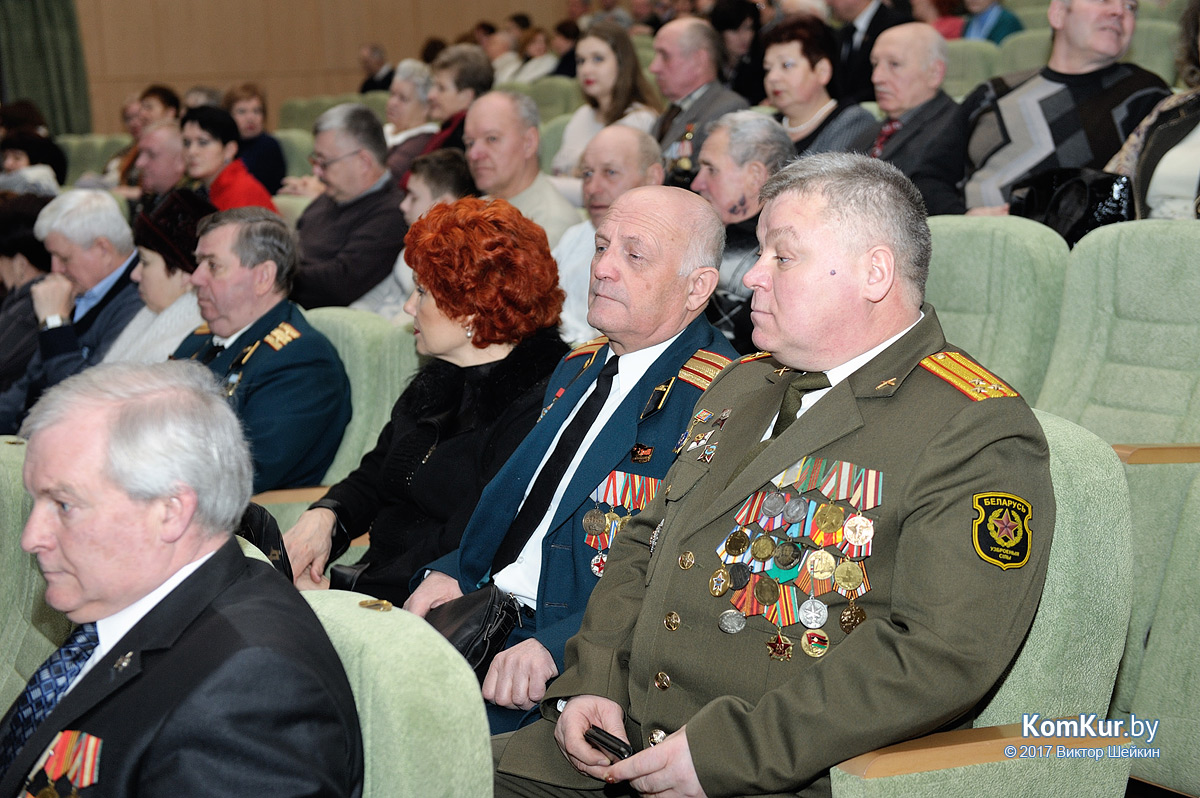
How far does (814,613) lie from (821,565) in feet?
0.20

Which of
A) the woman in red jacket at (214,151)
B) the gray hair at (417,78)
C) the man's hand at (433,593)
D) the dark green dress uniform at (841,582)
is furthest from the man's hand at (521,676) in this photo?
the gray hair at (417,78)

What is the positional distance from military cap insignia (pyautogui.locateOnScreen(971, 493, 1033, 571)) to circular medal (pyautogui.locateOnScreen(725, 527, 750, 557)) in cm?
30

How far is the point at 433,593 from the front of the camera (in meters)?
2.05

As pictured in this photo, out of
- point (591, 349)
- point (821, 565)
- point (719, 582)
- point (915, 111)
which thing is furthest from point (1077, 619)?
point (915, 111)

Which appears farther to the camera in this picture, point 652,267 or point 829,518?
point 652,267

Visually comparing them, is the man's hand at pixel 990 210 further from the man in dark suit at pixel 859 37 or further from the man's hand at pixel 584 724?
the man's hand at pixel 584 724

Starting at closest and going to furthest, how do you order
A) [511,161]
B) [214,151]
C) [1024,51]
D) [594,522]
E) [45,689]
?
[45,689] < [594,522] < [511,161] < [214,151] < [1024,51]

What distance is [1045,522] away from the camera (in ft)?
4.38

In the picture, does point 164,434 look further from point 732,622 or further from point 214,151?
point 214,151

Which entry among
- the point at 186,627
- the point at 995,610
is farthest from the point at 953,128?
the point at 186,627

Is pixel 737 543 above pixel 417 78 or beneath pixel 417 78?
beneath

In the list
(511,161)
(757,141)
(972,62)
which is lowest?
(511,161)

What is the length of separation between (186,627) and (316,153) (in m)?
3.52

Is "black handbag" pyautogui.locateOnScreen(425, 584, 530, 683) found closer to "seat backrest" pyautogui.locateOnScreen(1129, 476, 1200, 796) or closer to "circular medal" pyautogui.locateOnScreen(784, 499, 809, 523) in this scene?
"circular medal" pyautogui.locateOnScreen(784, 499, 809, 523)
